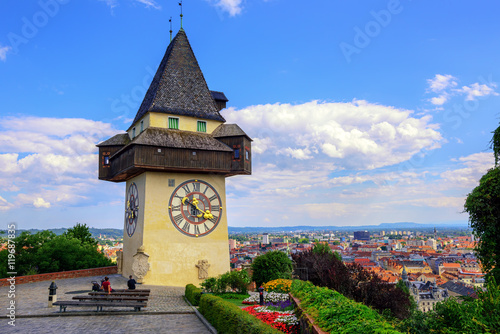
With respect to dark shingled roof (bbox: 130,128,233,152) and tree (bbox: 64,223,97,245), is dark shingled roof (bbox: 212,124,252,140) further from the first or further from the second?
tree (bbox: 64,223,97,245)

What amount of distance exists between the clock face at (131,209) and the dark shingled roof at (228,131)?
19.5 feet

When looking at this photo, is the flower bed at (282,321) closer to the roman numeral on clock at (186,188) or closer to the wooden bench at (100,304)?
the wooden bench at (100,304)

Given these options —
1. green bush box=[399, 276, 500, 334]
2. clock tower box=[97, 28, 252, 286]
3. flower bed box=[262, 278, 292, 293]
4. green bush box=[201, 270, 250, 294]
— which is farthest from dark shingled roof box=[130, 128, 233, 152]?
green bush box=[399, 276, 500, 334]

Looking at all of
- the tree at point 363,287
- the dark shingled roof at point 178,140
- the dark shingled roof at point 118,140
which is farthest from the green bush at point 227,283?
the dark shingled roof at point 118,140

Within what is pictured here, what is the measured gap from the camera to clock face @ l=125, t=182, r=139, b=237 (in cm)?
2428

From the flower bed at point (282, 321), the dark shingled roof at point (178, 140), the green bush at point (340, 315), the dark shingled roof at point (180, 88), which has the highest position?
the dark shingled roof at point (180, 88)

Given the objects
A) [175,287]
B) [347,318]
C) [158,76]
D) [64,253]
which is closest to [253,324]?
[347,318]

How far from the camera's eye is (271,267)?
22734mm

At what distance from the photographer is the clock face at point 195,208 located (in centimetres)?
2309

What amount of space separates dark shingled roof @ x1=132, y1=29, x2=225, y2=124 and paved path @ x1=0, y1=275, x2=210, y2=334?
11.5m

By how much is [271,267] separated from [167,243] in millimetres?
5901

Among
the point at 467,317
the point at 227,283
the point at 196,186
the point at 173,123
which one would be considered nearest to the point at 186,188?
the point at 196,186

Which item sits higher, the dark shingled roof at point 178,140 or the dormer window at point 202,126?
the dormer window at point 202,126

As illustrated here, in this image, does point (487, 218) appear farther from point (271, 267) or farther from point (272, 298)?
point (271, 267)
